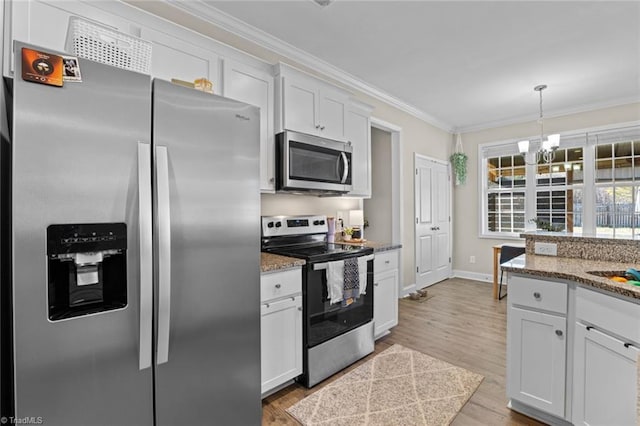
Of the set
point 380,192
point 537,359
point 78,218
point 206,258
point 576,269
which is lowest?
point 537,359

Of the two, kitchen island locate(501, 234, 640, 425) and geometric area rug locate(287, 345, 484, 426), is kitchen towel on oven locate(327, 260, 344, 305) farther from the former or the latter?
kitchen island locate(501, 234, 640, 425)

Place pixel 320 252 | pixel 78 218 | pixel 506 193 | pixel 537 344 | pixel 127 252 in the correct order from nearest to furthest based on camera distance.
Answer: pixel 78 218 → pixel 127 252 → pixel 537 344 → pixel 320 252 → pixel 506 193

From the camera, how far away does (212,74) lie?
2193mm

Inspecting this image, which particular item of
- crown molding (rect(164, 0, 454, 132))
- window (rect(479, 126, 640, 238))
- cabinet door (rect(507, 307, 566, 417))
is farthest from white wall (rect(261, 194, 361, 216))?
window (rect(479, 126, 640, 238))

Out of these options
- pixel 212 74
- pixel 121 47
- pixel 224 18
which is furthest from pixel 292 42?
pixel 121 47

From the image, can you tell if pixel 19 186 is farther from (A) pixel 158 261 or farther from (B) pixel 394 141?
(B) pixel 394 141

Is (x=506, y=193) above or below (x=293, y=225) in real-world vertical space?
above

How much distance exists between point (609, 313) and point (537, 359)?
491 millimetres

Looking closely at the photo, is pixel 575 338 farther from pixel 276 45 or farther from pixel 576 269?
pixel 276 45

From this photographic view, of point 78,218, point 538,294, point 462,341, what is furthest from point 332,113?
point 462,341

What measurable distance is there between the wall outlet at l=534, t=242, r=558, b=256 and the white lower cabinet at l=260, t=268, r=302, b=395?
1.89 metres

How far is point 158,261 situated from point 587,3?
10.9ft

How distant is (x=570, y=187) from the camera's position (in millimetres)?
4684

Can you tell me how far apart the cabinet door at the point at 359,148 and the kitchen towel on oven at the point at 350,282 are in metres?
1.00
